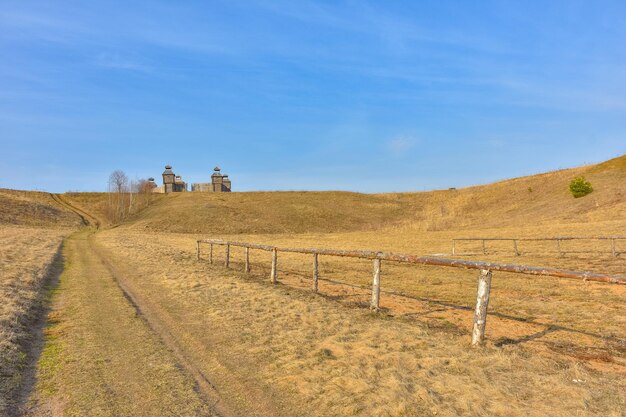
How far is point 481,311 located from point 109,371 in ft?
18.9

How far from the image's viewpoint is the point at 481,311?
6.95 m

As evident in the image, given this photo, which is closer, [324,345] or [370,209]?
[324,345]

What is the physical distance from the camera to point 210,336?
7.48 metres

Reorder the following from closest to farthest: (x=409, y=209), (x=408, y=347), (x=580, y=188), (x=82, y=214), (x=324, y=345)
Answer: (x=408, y=347)
(x=324, y=345)
(x=580, y=188)
(x=82, y=214)
(x=409, y=209)

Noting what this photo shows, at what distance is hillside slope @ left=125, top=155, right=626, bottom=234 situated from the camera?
4538 centimetres

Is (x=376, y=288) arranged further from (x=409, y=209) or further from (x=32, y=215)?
(x=409, y=209)

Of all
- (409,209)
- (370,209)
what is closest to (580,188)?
(409,209)

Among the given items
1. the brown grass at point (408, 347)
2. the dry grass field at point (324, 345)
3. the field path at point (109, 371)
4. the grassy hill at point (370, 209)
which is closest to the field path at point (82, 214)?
the grassy hill at point (370, 209)

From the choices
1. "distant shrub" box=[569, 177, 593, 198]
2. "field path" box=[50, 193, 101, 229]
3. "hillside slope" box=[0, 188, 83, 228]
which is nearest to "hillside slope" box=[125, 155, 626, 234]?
"distant shrub" box=[569, 177, 593, 198]

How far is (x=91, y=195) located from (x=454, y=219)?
258 ft

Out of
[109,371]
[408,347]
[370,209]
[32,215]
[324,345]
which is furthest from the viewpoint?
[370,209]

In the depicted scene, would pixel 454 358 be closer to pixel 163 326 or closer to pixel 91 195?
pixel 163 326

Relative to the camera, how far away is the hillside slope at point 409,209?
149ft

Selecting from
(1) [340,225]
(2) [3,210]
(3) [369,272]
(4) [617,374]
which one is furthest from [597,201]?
(2) [3,210]
